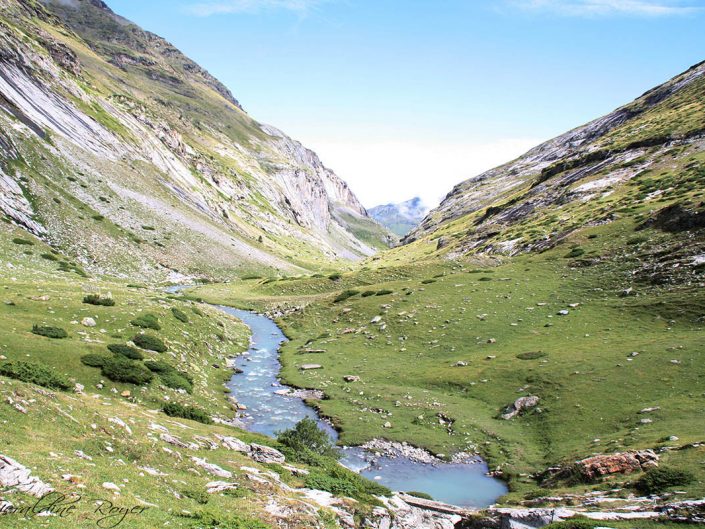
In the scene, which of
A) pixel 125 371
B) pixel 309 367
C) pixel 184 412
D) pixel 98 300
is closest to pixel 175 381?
pixel 125 371

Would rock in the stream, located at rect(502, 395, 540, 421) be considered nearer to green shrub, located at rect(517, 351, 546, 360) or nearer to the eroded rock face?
green shrub, located at rect(517, 351, 546, 360)

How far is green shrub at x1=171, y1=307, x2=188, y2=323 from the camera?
44031 millimetres

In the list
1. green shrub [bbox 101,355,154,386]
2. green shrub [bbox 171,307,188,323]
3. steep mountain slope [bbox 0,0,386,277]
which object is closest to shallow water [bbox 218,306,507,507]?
green shrub [bbox 171,307,188,323]

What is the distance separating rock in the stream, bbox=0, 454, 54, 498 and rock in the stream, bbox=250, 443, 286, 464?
10.5 metres

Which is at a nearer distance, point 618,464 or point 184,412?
point 618,464

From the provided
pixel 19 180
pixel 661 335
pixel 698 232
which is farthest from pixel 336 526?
pixel 19 180

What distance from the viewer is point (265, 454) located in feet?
72.5

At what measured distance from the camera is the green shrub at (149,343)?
3462 centimetres

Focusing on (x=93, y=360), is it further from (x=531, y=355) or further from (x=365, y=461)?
(x=531, y=355)

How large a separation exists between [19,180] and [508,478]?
8098 centimetres

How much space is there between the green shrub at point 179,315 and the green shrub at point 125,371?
14423mm

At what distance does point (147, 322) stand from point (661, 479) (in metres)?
35.9

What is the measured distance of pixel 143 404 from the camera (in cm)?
2623

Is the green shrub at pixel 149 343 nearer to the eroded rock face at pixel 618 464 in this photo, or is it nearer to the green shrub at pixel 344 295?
the eroded rock face at pixel 618 464
